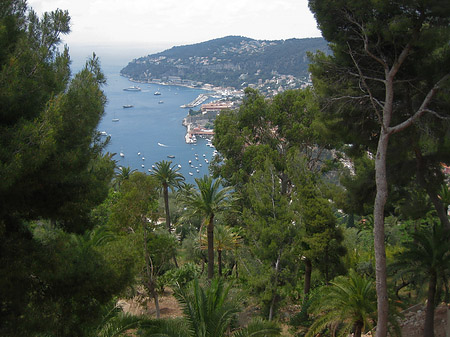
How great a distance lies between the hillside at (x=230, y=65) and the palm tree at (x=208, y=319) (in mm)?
122809

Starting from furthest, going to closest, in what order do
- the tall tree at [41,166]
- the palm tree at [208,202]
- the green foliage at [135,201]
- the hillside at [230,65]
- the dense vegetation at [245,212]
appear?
the hillside at [230,65] → the palm tree at [208,202] → the green foliage at [135,201] → the dense vegetation at [245,212] → the tall tree at [41,166]

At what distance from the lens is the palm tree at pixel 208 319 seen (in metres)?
6.22

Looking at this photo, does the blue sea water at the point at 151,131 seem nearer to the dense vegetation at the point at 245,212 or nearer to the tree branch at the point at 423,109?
the dense vegetation at the point at 245,212

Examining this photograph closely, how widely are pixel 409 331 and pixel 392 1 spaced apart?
6.87 metres

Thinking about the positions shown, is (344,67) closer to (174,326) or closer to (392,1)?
(392,1)

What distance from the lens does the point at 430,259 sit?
7.11 metres

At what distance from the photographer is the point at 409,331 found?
8445 mm

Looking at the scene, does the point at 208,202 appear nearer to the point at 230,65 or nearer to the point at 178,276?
the point at 178,276

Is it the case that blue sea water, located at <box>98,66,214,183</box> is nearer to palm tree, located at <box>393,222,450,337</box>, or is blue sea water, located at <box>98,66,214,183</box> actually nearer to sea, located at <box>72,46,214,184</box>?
sea, located at <box>72,46,214,184</box>

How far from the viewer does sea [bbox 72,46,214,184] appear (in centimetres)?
6103

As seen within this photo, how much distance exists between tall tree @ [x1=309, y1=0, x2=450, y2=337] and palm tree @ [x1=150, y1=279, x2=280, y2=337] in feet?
6.69

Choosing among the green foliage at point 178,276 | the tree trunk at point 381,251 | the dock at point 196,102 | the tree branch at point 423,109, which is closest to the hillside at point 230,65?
the dock at point 196,102

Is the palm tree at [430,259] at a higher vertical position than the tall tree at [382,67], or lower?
lower

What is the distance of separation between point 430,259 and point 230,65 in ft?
511
